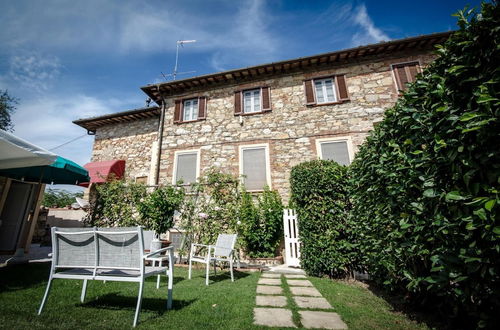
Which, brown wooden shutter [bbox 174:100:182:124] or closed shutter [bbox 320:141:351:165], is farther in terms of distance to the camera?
brown wooden shutter [bbox 174:100:182:124]

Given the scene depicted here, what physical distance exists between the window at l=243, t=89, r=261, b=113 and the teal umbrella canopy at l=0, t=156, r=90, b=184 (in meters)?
6.11

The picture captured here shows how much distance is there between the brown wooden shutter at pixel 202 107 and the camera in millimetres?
9234

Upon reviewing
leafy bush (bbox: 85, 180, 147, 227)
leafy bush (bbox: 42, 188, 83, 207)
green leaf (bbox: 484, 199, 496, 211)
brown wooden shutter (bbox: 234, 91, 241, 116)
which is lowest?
green leaf (bbox: 484, 199, 496, 211)

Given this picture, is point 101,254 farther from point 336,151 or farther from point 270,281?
point 336,151

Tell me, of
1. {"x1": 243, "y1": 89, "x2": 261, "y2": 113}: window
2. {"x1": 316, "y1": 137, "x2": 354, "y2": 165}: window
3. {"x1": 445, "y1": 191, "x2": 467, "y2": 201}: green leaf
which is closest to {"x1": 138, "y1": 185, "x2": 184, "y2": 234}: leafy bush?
{"x1": 243, "y1": 89, "x2": 261, "y2": 113}: window

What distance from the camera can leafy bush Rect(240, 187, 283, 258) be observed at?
237 inches

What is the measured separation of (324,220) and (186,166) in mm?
6252

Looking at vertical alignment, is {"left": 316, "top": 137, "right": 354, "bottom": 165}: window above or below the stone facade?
below

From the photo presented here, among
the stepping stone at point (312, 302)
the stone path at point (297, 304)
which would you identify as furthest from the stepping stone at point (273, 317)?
the stepping stone at point (312, 302)

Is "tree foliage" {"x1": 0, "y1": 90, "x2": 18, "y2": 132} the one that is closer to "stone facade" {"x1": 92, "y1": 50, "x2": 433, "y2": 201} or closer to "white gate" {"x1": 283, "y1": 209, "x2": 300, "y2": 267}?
"stone facade" {"x1": 92, "y1": 50, "x2": 433, "y2": 201}

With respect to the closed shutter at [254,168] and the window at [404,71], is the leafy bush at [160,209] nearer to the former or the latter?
the closed shutter at [254,168]

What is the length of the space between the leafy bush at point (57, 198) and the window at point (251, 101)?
26.6 meters

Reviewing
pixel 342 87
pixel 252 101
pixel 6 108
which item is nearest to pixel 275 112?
pixel 252 101

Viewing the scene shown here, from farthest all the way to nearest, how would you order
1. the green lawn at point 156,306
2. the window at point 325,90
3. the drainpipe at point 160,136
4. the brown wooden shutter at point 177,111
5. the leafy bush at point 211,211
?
the brown wooden shutter at point 177,111, the drainpipe at point 160,136, the window at point 325,90, the leafy bush at point 211,211, the green lawn at point 156,306
